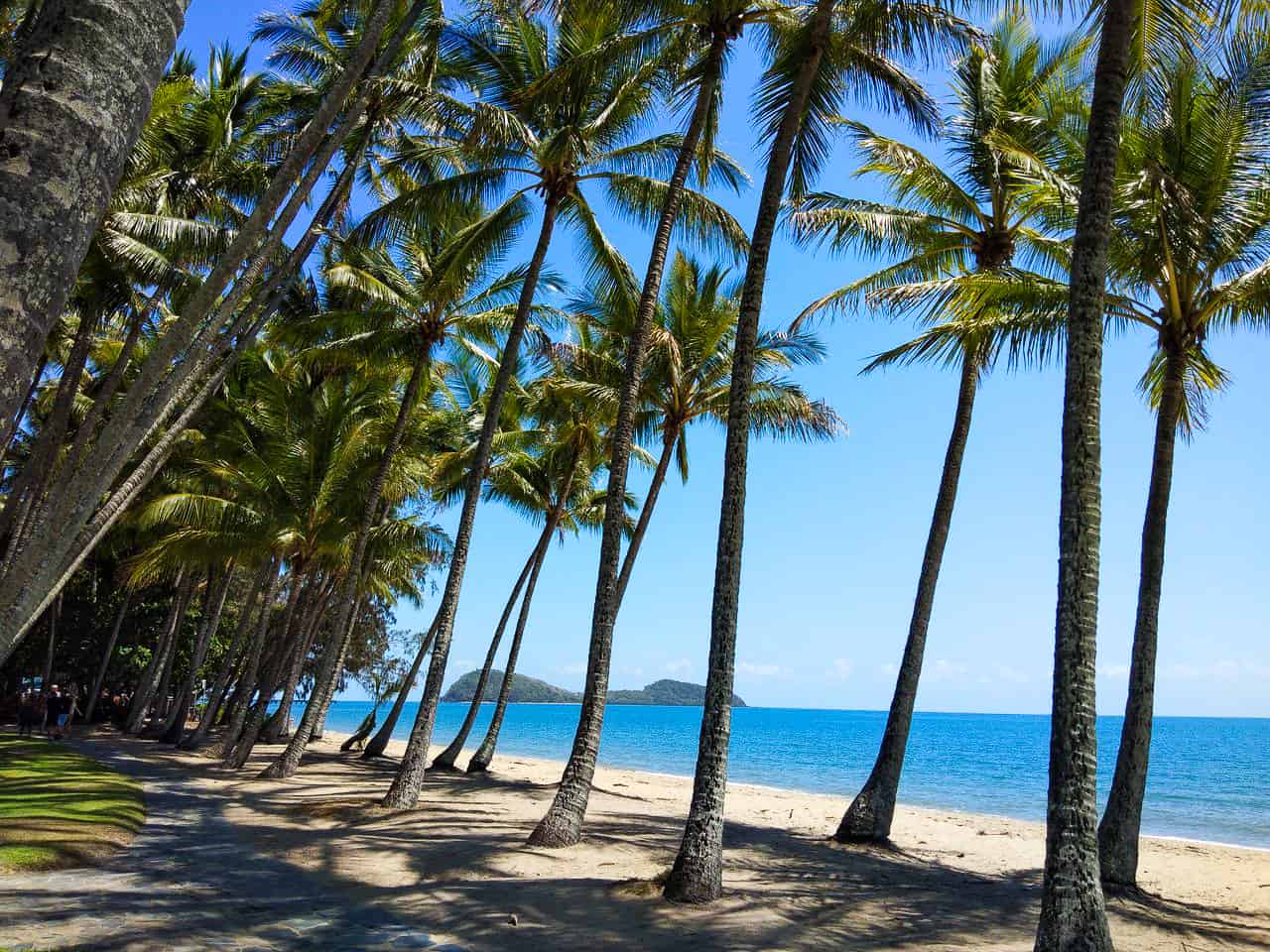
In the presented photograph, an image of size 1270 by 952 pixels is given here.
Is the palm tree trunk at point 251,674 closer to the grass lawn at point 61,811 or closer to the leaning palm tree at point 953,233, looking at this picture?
the grass lawn at point 61,811

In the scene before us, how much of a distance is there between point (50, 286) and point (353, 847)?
9728 millimetres

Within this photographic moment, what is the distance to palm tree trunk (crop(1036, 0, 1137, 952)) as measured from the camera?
5.55 metres

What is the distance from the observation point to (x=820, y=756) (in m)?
57.7

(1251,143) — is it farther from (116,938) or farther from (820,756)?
(820,756)

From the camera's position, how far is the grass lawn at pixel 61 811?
807 centimetres

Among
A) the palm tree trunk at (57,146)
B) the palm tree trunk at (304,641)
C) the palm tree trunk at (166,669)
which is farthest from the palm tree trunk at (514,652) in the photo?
the palm tree trunk at (57,146)

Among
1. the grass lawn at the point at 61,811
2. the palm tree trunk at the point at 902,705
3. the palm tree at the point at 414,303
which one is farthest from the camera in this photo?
the palm tree at the point at 414,303

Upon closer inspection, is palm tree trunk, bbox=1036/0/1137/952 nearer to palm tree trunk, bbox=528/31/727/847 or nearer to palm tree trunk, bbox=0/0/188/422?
palm tree trunk, bbox=528/31/727/847

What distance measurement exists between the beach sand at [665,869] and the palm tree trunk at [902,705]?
43cm

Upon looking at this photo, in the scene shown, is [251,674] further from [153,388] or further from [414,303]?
[153,388]

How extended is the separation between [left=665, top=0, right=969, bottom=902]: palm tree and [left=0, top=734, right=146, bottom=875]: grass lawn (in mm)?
5770

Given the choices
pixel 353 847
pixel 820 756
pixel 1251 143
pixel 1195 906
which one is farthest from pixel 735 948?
pixel 820 756

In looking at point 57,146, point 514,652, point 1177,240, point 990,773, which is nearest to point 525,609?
point 514,652

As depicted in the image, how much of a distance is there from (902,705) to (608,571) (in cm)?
481
